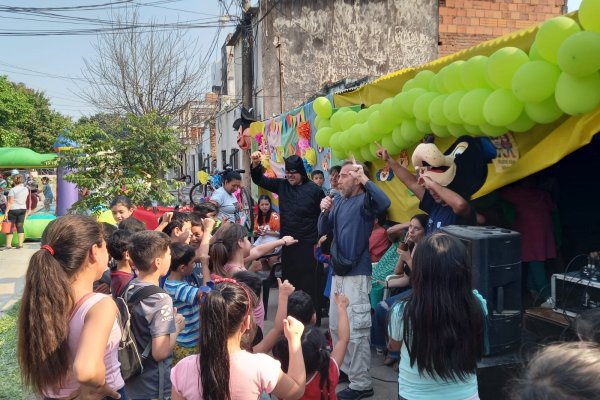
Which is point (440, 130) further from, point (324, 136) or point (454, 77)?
point (324, 136)

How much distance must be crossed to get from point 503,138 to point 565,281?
1.21m

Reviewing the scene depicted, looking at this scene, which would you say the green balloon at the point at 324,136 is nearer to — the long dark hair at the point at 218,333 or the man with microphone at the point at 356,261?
the man with microphone at the point at 356,261

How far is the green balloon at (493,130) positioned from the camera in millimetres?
3727

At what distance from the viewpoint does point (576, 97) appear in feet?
9.62

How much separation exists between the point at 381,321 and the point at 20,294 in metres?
6.37

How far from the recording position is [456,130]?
412 cm

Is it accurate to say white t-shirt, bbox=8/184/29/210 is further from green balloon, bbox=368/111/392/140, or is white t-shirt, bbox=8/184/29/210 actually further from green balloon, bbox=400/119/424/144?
green balloon, bbox=400/119/424/144

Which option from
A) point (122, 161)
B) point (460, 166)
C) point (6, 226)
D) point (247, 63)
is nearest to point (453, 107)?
point (460, 166)

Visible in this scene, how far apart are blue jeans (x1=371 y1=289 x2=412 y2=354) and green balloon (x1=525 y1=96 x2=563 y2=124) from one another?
1.99 m

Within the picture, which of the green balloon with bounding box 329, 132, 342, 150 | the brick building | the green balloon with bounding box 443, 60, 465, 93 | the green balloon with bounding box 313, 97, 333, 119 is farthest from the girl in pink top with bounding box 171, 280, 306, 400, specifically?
the brick building

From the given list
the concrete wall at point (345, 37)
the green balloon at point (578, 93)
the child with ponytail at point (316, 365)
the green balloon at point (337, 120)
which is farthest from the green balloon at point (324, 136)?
the concrete wall at point (345, 37)

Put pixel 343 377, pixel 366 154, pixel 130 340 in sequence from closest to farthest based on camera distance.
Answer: pixel 130 340 → pixel 343 377 → pixel 366 154

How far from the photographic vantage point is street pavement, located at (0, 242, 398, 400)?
4.40 meters

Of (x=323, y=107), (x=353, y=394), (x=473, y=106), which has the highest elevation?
(x=323, y=107)
